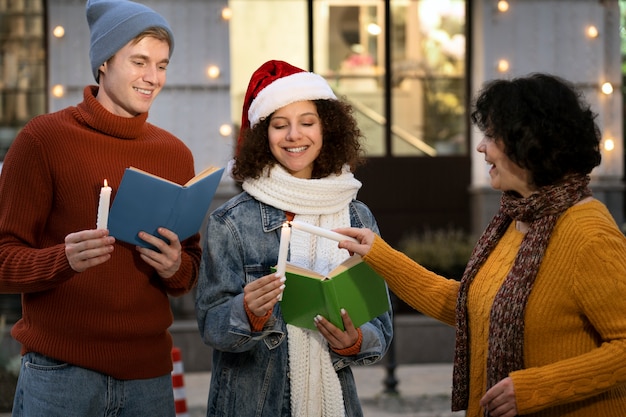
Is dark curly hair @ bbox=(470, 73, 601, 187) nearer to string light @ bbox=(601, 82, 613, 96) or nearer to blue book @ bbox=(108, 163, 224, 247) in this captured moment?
blue book @ bbox=(108, 163, 224, 247)

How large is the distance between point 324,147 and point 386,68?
7032 mm

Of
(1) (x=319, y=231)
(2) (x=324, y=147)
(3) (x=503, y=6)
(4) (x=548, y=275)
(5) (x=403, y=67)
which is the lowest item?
(4) (x=548, y=275)

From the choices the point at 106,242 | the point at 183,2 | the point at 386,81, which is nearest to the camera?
the point at 106,242

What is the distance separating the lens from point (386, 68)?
10.4 m

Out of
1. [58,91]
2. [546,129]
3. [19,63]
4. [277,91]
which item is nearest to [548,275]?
[546,129]

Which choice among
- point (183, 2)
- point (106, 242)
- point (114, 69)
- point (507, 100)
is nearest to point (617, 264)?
point (507, 100)

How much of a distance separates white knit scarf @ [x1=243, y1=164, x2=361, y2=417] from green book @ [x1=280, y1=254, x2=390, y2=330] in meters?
0.14

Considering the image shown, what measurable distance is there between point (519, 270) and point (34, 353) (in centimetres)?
155

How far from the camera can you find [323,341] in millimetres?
3348

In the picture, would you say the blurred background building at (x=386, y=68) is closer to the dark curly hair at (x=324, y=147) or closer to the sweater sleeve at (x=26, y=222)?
the dark curly hair at (x=324, y=147)

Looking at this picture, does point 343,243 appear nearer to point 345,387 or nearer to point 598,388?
point 345,387

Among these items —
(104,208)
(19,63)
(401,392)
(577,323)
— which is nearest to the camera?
(577,323)

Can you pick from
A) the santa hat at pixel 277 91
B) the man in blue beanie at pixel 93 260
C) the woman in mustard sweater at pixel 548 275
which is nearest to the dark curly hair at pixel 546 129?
the woman in mustard sweater at pixel 548 275

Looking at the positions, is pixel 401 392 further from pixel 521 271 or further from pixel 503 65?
pixel 521 271
